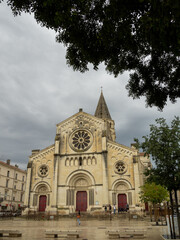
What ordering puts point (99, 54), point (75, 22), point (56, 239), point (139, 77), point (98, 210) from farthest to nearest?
point (98, 210) < point (56, 239) < point (139, 77) < point (99, 54) < point (75, 22)

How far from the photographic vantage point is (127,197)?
108 ft

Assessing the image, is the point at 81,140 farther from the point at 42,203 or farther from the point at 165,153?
the point at 165,153

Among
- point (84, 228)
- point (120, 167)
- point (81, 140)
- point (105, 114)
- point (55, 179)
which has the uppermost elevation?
point (105, 114)

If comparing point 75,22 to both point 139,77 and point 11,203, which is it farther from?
point 11,203

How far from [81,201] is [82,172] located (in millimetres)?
4654

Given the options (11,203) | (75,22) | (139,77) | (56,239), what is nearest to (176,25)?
(75,22)

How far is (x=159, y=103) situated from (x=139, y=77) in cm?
150

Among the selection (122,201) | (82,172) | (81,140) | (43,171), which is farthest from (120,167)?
(43,171)

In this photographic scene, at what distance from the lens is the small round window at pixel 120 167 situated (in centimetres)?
3409

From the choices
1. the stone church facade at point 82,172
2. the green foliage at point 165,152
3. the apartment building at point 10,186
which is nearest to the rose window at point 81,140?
the stone church facade at point 82,172

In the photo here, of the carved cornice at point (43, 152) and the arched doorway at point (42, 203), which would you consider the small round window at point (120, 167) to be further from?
the arched doorway at point (42, 203)

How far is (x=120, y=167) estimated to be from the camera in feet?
113

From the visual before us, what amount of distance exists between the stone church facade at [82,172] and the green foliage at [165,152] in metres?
22.3

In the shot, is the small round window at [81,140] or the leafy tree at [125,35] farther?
the small round window at [81,140]
